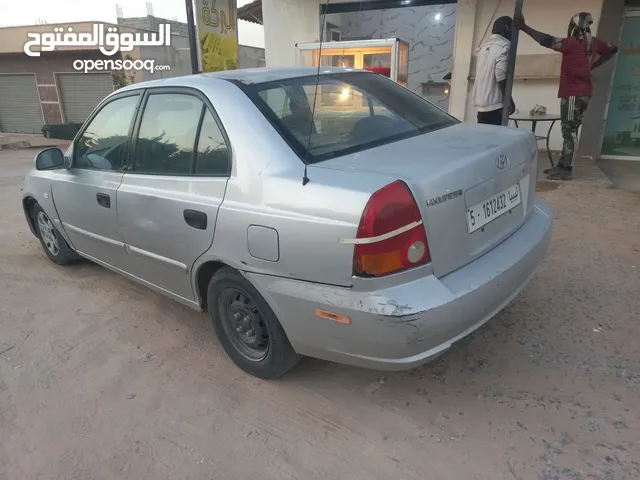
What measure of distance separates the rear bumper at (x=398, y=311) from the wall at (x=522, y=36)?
22.0 ft

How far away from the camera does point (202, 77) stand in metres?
2.66

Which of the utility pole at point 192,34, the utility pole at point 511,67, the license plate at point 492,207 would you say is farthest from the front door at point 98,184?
the utility pole at point 511,67

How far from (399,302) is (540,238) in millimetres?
1107

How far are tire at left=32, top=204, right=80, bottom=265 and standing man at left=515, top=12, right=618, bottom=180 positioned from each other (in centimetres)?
558

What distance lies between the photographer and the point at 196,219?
8.04 feet

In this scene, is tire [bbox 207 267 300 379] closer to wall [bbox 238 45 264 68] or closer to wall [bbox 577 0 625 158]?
wall [bbox 577 0 625 158]

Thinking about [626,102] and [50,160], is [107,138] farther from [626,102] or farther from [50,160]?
[626,102]

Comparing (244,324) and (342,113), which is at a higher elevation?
(342,113)

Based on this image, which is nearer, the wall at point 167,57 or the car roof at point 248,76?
the car roof at point 248,76

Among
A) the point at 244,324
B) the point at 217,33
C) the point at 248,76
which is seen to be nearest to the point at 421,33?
the point at 217,33

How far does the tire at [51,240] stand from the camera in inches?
161

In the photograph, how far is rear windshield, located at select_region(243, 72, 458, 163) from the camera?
7.52 feet

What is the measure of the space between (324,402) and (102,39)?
56.3ft

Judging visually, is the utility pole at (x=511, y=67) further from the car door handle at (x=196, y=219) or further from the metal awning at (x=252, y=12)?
the metal awning at (x=252, y=12)
